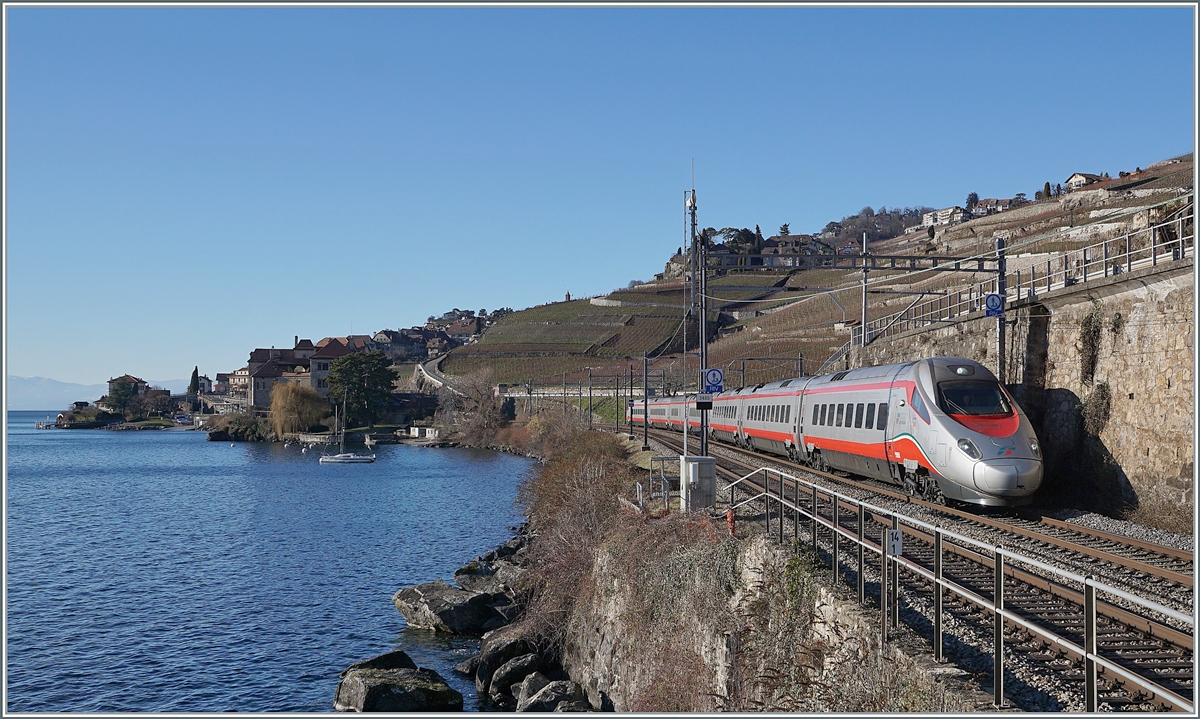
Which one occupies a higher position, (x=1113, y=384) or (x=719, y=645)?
(x=1113, y=384)

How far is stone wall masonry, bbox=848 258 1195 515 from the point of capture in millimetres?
18906

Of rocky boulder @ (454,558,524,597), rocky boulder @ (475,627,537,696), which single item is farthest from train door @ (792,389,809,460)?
rocky boulder @ (475,627,537,696)

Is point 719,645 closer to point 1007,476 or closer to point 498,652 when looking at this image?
point 1007,476

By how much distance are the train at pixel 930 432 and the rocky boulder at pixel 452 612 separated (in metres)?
10.5

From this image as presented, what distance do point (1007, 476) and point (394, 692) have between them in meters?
13.0

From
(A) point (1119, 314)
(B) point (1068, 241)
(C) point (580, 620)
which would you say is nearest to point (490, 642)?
(C) point (580, 620)

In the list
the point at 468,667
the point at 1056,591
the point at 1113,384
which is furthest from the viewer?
the point at 468,667

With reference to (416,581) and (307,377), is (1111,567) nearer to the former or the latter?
(416,581)

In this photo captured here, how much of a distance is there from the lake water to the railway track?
1160 centimetres

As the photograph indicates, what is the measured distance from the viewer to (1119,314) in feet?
69.4

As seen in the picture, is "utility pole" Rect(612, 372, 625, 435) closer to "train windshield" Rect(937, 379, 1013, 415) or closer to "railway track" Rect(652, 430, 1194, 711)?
"train windshield" Rect(937, 379, 1013, 415)

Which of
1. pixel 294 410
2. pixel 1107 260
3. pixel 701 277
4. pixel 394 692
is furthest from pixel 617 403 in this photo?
pixel 294 410

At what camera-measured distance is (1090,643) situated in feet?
22.7

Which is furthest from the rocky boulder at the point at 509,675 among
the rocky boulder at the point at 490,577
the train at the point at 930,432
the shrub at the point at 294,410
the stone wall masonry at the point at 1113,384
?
the shrub at the point at 294,410
